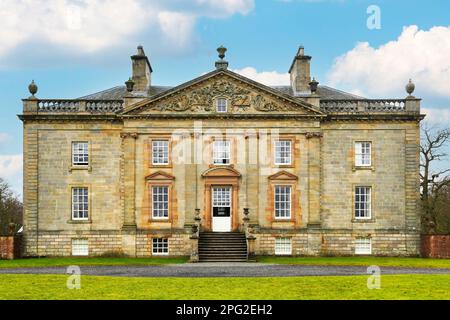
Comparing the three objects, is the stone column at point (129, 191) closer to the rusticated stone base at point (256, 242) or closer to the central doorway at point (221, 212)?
the rusticated stone base at point (256, 242)

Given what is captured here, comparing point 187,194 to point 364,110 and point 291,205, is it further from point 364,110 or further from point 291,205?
point 364,110

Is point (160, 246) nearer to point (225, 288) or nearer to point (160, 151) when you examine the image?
point (160, 151)

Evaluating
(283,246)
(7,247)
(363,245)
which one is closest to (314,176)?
(283,246)

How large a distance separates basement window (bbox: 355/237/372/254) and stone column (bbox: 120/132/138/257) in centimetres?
1321

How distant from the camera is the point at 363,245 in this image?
126ft

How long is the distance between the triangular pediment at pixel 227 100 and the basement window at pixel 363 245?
7.90 meters

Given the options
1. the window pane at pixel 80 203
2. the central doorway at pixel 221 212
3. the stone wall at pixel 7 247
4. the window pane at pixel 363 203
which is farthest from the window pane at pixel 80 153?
the window pane at pixel 363 203

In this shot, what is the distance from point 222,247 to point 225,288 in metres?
16.4

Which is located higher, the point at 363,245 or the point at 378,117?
the point at 378,117

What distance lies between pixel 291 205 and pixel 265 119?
5.32m
